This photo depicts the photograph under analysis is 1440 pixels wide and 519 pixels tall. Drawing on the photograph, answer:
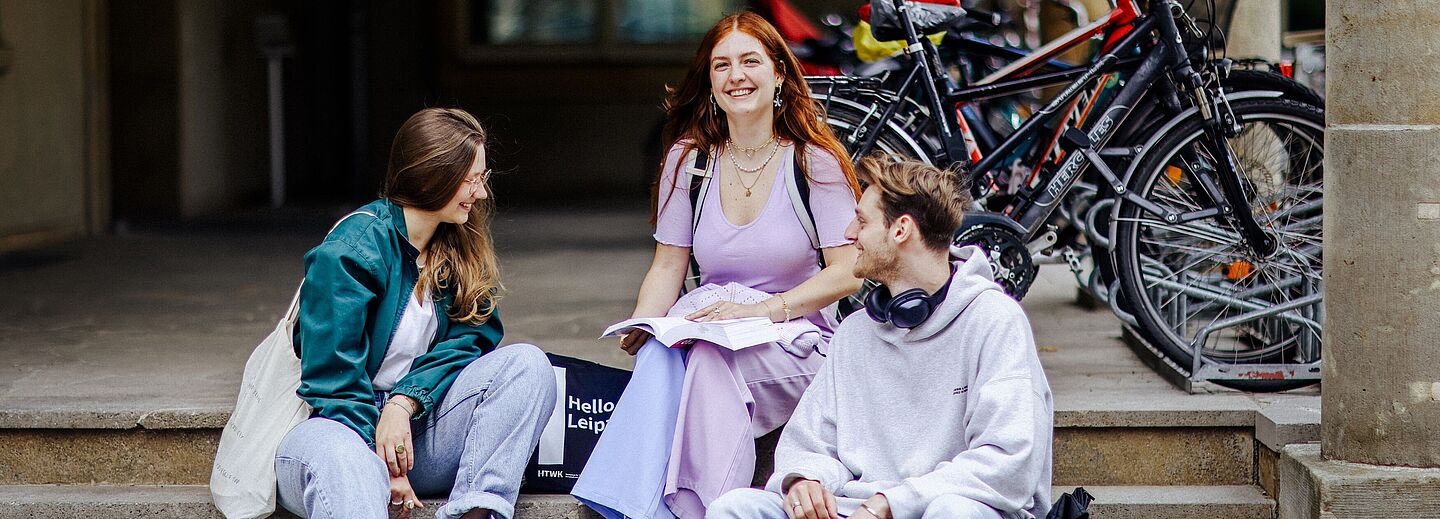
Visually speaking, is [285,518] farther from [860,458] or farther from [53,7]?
[53,7]

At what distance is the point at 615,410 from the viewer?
10.8 ft

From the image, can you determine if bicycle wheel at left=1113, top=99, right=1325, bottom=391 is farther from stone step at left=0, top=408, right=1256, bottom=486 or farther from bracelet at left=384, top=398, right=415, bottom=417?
bracelet at left=384, top=398, right=415, bottom=417

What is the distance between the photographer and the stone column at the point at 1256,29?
18.5ft

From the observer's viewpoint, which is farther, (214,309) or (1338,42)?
(214,309)

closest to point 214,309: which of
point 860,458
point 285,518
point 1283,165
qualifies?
point 285,518

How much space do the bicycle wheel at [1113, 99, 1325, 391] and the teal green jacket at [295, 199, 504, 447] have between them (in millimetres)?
1968

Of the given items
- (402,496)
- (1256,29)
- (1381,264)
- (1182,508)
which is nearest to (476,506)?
(402,496)

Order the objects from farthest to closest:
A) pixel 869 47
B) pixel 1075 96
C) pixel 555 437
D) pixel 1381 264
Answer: pixel 869 47 → pixel 1075 96 → pixel 555 437 → pixel 1381 264

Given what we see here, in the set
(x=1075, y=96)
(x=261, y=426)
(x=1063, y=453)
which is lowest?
(x=1063, y=453)

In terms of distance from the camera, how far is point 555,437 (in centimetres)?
354

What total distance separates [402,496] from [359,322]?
0.39 meters

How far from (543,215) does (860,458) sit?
7.53 metres

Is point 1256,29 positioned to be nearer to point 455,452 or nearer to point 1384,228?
point 1384,228

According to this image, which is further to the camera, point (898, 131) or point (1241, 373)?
point (898, 131)
